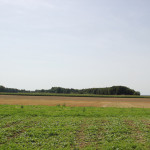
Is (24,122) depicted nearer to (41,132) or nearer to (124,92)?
(41,132)

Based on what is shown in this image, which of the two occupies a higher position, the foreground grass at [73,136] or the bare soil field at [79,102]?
the foreground grass at [73,136]

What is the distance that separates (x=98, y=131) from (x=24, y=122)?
20.8ft

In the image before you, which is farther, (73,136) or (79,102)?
(79,102)

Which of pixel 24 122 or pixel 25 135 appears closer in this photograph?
pixel 25 135

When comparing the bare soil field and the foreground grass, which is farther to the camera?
the bare soil field

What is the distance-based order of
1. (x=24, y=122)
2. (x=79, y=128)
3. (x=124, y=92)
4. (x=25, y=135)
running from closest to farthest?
(x=25, y=135) → (x=79, y=128) → (x=24, y=122) → (x=124, y=92)

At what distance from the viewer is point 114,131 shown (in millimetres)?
11266

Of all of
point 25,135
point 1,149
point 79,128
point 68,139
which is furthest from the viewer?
point 79,128

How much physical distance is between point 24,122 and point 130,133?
846cm

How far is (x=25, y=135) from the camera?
10742 mm

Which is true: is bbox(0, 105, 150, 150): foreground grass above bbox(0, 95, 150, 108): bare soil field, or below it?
above

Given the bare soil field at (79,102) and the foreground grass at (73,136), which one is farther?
the bare soil field at (79,102)

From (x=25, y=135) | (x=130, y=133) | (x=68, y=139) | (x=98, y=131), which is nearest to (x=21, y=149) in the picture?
(x=25, y=135)

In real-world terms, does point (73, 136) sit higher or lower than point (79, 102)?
higher
